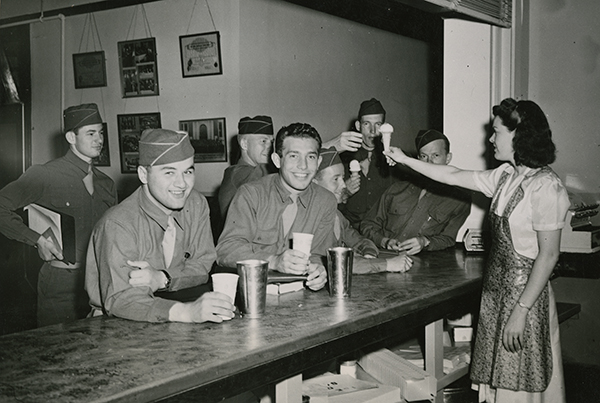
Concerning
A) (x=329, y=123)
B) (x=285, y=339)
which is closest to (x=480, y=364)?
(x=285, y=339)

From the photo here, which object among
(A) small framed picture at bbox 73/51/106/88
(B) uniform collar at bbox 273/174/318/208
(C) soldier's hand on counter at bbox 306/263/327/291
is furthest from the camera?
(A) small framed picture at bbox 73/51/106/88

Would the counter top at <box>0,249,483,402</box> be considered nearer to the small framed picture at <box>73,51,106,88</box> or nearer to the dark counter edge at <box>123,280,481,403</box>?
the dark counter edge at <box>123,280,481,403</box>

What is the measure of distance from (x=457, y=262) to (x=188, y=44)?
12.6 ft

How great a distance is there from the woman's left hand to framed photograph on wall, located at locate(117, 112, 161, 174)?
186 inches

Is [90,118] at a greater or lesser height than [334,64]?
lesser

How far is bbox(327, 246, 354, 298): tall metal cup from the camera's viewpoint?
246 cm

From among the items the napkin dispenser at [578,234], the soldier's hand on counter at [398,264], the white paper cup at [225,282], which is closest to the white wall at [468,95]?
the napkin dispenser at [578,234]

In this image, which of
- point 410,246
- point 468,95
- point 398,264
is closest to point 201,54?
point 468,95

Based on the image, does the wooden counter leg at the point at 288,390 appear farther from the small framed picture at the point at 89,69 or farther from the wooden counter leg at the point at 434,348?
the small framed picture at the point at 89,69

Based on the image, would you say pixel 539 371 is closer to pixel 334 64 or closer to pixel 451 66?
pixel 451 66

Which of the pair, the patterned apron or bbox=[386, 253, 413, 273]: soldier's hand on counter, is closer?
the patterned apron

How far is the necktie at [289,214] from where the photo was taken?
3033mm

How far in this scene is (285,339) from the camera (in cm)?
188

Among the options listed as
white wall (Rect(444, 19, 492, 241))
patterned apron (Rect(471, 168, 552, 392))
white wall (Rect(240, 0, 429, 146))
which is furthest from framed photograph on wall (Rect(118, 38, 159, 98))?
patterned apron (Rect(471, 168, 552, 392))
